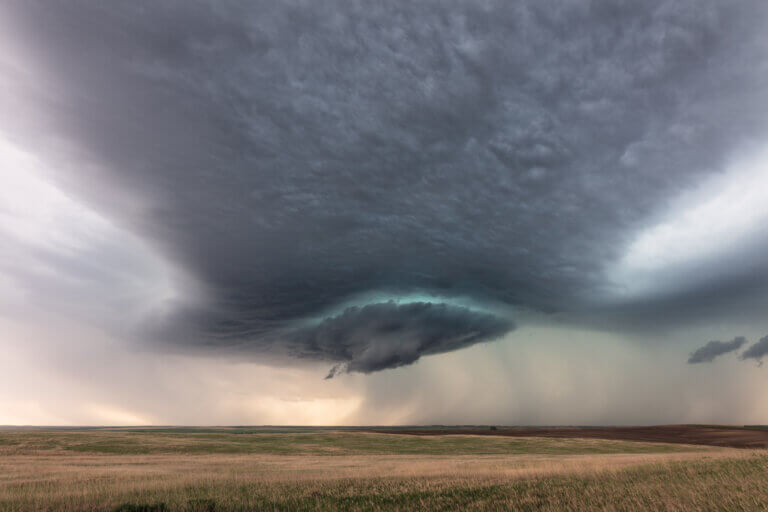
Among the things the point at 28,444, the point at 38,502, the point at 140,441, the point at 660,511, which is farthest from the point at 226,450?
the point at 660,511

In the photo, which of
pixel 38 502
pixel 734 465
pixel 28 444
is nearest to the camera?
pixel 38 502

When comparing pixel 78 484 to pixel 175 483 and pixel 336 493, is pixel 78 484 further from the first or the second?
pixel 336 493

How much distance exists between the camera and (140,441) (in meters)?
69.2

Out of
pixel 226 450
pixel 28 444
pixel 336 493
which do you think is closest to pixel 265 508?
pixel 336 493

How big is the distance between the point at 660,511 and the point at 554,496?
172 inches

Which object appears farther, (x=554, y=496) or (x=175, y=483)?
(x=175, y=483)

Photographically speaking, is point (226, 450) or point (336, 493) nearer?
point (336, 493)

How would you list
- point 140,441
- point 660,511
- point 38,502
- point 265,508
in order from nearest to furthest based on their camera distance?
point 660,511
point 265,508
point 38,502
point 140,441

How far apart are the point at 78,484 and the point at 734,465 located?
34797 mm

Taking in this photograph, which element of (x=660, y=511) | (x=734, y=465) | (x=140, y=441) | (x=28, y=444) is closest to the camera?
(x=660, y=511)

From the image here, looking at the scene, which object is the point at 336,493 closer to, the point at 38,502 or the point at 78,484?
the point at 38,502

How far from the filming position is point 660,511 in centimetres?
1332

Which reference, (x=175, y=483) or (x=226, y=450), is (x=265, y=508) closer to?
(x=175, y=483)

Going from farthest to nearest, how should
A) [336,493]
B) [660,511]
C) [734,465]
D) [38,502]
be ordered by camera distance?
[734,465], [336,493], [38,502], [660,511]
